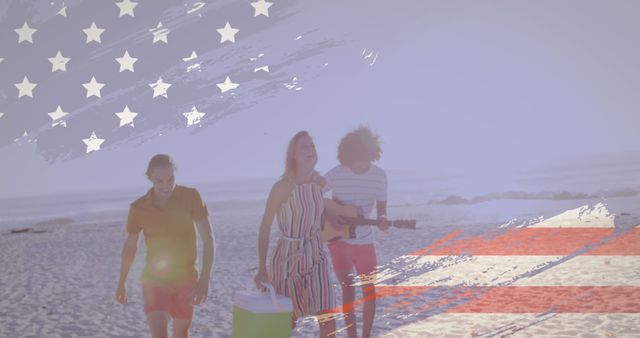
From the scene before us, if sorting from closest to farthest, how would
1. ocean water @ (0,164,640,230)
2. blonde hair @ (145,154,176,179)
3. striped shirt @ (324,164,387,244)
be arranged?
1. blonde hair @ (145,154,176,179)
2. striped shirt @ (324,164,387,244)
3. ocean water @ (0,164,640,230)

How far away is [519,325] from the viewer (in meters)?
5.69

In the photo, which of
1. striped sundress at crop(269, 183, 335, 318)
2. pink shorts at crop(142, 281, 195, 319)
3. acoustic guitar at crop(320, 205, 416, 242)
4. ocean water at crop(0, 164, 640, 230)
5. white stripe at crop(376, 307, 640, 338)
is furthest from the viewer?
ocean water at crop(0, 164, 640, 230)

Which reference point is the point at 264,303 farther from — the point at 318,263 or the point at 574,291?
the point at 574,291

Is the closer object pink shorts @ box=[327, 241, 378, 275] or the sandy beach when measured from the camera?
pink shorts @ box=[327, 241, 378, 275]

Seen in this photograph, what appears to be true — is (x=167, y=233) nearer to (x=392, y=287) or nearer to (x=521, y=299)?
(x=521, y=299)

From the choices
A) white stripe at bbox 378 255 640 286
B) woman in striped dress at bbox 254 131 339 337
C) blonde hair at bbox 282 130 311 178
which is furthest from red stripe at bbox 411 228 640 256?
blonde hair at bbox 282 130 311 178

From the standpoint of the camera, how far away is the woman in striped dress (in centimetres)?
379

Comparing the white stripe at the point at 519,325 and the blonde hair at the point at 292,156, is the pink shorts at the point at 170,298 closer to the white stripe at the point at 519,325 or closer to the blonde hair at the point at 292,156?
the blonde hair at the point at 292,156

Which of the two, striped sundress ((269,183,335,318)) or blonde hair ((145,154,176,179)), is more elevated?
blonde hair ((145,154,176,179))

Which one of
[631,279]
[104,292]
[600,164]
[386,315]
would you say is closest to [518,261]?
[631,279]

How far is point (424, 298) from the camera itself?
24.6 feet

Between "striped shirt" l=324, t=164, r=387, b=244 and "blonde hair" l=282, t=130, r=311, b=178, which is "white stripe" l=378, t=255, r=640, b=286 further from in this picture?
"blonde hair" l=282, t=130, r=311, b=178

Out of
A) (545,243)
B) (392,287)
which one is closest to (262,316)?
(392,287)

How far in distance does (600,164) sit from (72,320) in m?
69.6
